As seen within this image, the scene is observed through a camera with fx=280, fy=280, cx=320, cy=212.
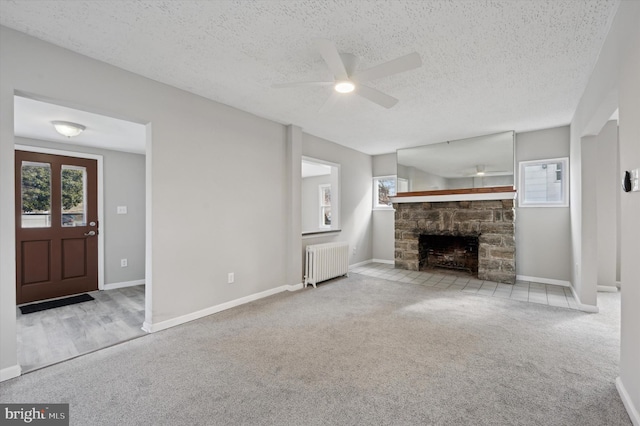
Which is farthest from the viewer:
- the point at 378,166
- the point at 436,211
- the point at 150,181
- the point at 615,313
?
the point at 378,166

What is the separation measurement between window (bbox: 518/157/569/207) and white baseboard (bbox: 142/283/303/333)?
13.6ft

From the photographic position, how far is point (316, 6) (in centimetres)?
182

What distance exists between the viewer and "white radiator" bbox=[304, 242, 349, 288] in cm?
449

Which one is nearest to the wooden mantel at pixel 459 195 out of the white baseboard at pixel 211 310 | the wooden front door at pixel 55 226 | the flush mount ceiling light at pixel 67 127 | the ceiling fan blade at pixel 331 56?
the white baseboard at pixel 211 310

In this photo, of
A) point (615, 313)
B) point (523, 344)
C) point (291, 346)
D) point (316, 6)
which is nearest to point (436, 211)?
point (615, 313)

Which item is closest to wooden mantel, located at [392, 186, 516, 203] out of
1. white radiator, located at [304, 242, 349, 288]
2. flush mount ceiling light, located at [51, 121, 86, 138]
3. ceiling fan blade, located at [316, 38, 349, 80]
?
white radiator, located at [304, 242, 349, 288]

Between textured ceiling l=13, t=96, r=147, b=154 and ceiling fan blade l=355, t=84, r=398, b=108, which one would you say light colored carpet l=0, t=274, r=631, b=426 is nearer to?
ceiling fan blade l=355, t=84, r=398, b=108

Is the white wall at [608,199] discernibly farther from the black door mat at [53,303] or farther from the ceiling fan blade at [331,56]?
the black door mat at [53,303]

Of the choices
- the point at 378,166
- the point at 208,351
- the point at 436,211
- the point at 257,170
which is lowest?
the point at 208,351

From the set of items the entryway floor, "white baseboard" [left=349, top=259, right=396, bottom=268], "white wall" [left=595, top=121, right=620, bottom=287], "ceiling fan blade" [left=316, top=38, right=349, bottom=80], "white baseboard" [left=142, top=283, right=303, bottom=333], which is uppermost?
"ceiling fan blade" [left=316, top=38, right=349, bottom=80]

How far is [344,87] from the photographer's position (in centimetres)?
238

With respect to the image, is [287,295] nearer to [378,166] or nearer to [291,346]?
[291,346]

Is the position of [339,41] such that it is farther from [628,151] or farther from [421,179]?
[421,179]

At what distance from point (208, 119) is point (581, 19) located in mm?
3418
